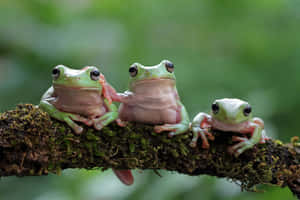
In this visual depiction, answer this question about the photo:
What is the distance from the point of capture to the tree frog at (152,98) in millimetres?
3646

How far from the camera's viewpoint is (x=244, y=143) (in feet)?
10.9

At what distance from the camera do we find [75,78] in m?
3.25

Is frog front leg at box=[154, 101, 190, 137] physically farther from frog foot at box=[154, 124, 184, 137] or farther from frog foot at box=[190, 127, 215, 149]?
frog foot at box=[190, 127, 215, 149]

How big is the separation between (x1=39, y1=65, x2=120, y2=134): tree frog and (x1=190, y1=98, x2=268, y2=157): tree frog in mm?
826

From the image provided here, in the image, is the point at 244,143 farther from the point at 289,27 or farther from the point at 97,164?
the point at 289,27

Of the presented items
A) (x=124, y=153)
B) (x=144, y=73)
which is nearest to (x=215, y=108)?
(x=144, y=73)

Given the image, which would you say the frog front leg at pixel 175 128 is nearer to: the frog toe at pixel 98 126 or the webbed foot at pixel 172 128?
the webbed foot at pixel 172 128

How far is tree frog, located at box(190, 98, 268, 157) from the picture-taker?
3316 millimetres

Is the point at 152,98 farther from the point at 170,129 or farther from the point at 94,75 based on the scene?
the point at 94,75

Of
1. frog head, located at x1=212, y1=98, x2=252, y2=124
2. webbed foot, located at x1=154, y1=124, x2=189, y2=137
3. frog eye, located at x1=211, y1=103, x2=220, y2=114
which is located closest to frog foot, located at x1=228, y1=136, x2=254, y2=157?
frog head, located at x1=212, y1=98, x2=252, y2=124

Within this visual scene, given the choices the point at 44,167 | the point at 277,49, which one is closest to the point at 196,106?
the point at 277,49

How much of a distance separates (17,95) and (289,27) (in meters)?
5.55

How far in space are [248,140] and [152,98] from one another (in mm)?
1060

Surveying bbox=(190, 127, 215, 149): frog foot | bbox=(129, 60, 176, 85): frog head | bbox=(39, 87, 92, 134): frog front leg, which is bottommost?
bbox=(190, 127, 215, 149): frog foot
